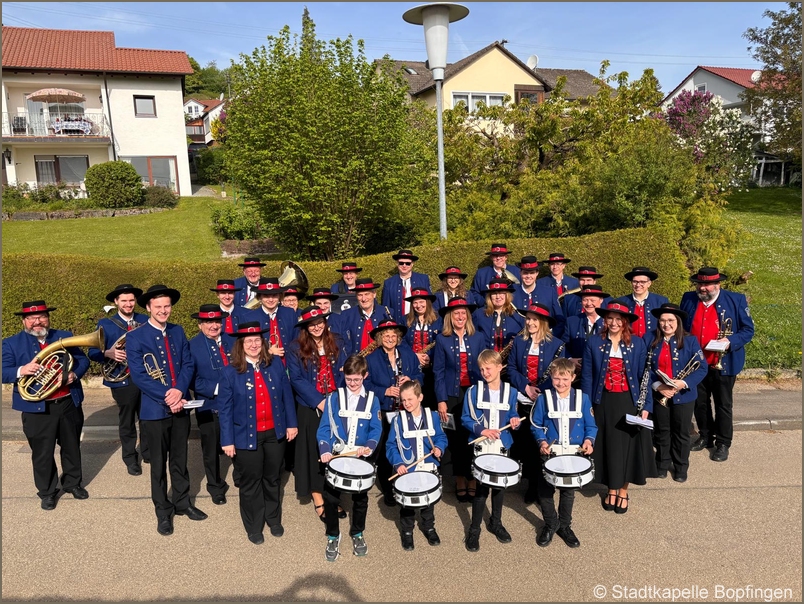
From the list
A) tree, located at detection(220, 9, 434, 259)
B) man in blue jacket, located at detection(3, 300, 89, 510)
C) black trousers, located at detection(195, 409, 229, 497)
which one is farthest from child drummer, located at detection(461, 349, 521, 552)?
tree, located at detection(220, 9, 434, 259)

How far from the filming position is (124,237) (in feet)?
72.8

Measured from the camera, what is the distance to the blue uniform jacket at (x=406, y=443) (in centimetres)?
512

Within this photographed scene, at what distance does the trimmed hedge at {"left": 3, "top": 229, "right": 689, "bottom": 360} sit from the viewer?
997 cm

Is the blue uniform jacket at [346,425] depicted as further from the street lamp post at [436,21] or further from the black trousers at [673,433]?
the street lamp post at [436,21]

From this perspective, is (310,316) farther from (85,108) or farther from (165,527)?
(85,108)

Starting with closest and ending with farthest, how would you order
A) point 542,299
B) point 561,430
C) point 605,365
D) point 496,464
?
point 496,464
point 561,430
point 605,365
point 542,299

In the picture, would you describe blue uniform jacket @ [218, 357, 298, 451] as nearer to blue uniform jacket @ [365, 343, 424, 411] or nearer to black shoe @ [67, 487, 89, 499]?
blue uniform jacket @ [365, 343, 424, 411]

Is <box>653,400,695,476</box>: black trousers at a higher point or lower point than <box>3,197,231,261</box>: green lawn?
lower

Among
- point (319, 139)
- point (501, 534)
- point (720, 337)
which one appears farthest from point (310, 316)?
point (319, 139)

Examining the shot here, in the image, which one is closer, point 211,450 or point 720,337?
point 211,450

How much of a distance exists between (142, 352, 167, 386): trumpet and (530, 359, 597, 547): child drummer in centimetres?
366

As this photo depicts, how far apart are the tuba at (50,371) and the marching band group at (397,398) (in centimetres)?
2

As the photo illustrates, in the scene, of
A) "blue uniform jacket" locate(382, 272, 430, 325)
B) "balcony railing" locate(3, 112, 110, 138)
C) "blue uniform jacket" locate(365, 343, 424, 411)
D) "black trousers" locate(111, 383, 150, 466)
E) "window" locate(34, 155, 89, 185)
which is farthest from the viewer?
"window" locate(34, 155, 89, 185)

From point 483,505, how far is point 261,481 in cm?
212
